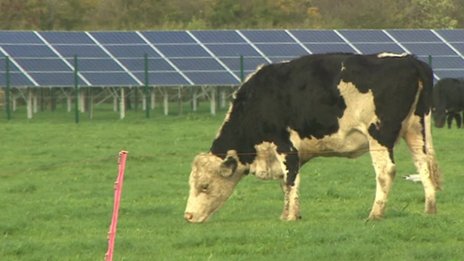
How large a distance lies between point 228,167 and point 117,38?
30916mm

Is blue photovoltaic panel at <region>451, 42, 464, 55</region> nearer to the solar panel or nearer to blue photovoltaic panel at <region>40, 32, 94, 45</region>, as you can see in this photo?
the solar panel

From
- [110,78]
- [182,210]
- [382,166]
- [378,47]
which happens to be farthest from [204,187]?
[378,47]

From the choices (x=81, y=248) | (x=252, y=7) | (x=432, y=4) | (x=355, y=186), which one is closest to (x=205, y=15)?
(x=252, y=7)

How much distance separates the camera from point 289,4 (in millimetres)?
73250

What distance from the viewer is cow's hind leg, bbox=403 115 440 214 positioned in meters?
14.2

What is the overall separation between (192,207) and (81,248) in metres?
2.72

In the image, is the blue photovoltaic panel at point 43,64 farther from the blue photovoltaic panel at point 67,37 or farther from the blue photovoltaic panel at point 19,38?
the blue photovoltaic panel at point 67,37

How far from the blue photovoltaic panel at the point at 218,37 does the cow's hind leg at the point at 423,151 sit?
30317mm

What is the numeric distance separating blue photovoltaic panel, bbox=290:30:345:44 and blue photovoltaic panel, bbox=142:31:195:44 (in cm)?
380

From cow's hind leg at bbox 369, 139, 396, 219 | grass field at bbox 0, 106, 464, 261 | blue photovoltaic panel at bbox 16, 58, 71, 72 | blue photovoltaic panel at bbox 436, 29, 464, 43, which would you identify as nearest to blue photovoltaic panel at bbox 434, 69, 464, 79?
blue photovoltaic panel at bbox 436, 29, 464, 43

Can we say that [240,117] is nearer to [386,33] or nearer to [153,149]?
[153,149]

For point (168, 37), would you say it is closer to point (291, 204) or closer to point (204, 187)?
point (204, 187)

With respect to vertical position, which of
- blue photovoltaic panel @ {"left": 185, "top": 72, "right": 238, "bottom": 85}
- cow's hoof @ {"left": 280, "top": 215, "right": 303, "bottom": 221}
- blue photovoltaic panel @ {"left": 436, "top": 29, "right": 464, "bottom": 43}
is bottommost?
blue photovoltaic panel @ {"left": 185, "top": 72, "right": 238, "bottom": 85}

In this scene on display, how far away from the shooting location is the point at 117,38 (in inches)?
1779
